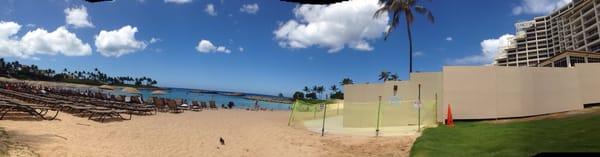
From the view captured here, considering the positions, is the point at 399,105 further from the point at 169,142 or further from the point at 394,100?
the point at 169,142

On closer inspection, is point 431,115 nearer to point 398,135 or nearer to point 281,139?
point 398,135

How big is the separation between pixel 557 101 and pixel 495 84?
9.70ft

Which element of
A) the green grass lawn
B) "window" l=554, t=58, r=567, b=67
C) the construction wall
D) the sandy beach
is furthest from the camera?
"window" l=554, t=58, r=567, b=67

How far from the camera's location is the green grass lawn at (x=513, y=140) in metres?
9.25

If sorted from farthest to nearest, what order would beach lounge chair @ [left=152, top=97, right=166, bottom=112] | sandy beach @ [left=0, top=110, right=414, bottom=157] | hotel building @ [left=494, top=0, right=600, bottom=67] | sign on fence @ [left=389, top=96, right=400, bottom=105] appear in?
hotel building @ [left=494, top=0, right=600, bottom=67] < beach lounge chair @ [left=152, top=97, right=166, bottom=112] < sign on fence @ [left=389, top=96, right=400, bottom=105] < sandy beach @ [left=0, top=110, right=414, bottom=157]

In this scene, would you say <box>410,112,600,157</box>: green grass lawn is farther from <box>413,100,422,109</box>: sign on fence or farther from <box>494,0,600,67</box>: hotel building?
<box>494,0,600,67</box>: hotel building

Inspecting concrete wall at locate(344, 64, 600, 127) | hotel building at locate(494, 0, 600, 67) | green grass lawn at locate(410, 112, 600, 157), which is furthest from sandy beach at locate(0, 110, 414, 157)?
hotel building at locate(494, 0, 600, 67)

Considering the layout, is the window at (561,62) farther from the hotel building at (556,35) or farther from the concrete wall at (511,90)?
the hotel building at (556,35)

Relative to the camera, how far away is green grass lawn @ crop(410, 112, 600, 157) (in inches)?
364

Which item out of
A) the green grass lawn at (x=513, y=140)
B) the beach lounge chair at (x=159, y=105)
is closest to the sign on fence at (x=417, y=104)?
the green grass lawn at (x=513, y=140)

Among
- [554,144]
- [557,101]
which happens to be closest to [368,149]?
[554,144]

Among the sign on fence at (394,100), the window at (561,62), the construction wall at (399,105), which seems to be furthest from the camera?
the window at (561,62)

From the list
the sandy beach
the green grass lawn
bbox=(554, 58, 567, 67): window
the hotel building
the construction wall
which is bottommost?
the sandy beach

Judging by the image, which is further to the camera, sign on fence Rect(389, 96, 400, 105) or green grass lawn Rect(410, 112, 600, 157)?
sign on fence Rect(389, 96, 400, 105)
